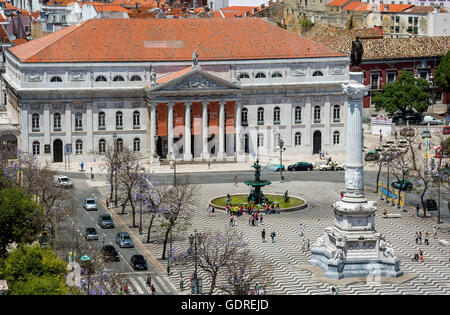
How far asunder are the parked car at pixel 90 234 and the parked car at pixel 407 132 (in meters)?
57.3

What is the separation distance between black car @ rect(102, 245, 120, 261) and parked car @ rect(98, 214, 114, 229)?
1226cm

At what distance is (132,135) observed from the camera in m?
136

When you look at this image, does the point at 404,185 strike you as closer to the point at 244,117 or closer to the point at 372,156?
the point at 372,156

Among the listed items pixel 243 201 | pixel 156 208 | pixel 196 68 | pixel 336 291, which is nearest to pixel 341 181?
pixel 243 201

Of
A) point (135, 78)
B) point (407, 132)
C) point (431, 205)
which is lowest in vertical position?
point (431, 205)

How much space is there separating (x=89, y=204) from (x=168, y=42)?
42.8m

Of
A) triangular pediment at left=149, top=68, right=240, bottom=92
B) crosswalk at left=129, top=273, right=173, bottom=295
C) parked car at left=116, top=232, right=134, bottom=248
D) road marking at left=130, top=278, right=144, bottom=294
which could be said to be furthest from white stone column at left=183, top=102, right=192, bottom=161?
road marking at left=130, top=278, right=144, bottom=294

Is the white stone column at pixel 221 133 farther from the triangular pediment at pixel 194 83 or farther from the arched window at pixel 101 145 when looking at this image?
the arched window at pixel 101 145

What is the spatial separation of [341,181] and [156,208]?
35582 mm

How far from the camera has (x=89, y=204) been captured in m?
102

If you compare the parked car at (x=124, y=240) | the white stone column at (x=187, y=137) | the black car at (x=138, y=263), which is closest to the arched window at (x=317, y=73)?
the white stone column at (x=187, y=137)

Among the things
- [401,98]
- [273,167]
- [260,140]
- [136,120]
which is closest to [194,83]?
[136,120]

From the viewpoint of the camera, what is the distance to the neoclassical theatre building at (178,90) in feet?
433

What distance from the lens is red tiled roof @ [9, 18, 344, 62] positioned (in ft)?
437
